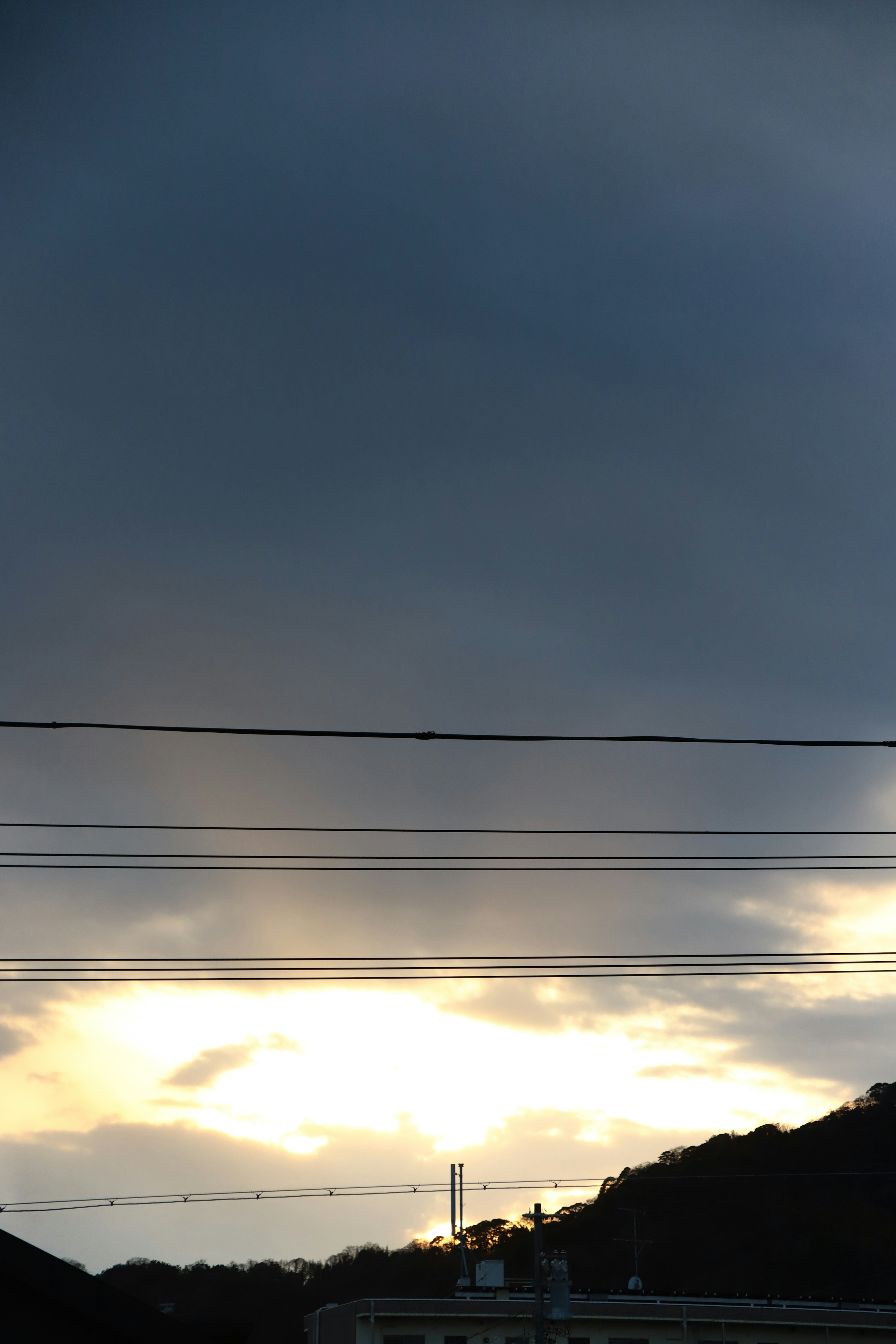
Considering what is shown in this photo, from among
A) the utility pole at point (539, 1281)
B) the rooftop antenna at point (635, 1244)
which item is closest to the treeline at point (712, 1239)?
the rooftop antenna at point (635, 1244)

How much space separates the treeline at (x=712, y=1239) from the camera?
98.8 m

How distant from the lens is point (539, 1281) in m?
39.9

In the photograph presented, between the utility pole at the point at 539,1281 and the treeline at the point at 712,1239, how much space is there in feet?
199

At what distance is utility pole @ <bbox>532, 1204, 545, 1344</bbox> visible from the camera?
38469 millimetres

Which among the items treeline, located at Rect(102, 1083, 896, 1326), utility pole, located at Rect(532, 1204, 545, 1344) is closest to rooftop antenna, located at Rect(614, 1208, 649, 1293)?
treeline, located at Rect(102, 1083, 896, 1326)

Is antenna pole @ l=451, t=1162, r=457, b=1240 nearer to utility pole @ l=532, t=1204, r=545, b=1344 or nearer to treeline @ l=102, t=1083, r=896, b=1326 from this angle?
treeline @ l=102, t=1083, r=896, b=1326

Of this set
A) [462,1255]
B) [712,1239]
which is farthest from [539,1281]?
[712,1239]

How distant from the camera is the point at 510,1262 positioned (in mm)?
111062

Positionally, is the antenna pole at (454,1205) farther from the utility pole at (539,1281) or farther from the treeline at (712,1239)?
the utility pole at (539,1281)

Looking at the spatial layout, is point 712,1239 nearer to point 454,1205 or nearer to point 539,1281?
point 454,1205

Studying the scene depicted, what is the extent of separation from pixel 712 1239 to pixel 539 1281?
8017 centimetres

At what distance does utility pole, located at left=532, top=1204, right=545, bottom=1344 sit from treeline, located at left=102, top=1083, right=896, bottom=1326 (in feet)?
199

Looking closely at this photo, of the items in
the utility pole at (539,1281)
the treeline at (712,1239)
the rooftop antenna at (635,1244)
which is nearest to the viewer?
the utility pole at (539,1281)

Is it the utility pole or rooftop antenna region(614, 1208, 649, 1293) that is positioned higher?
the utility pole
